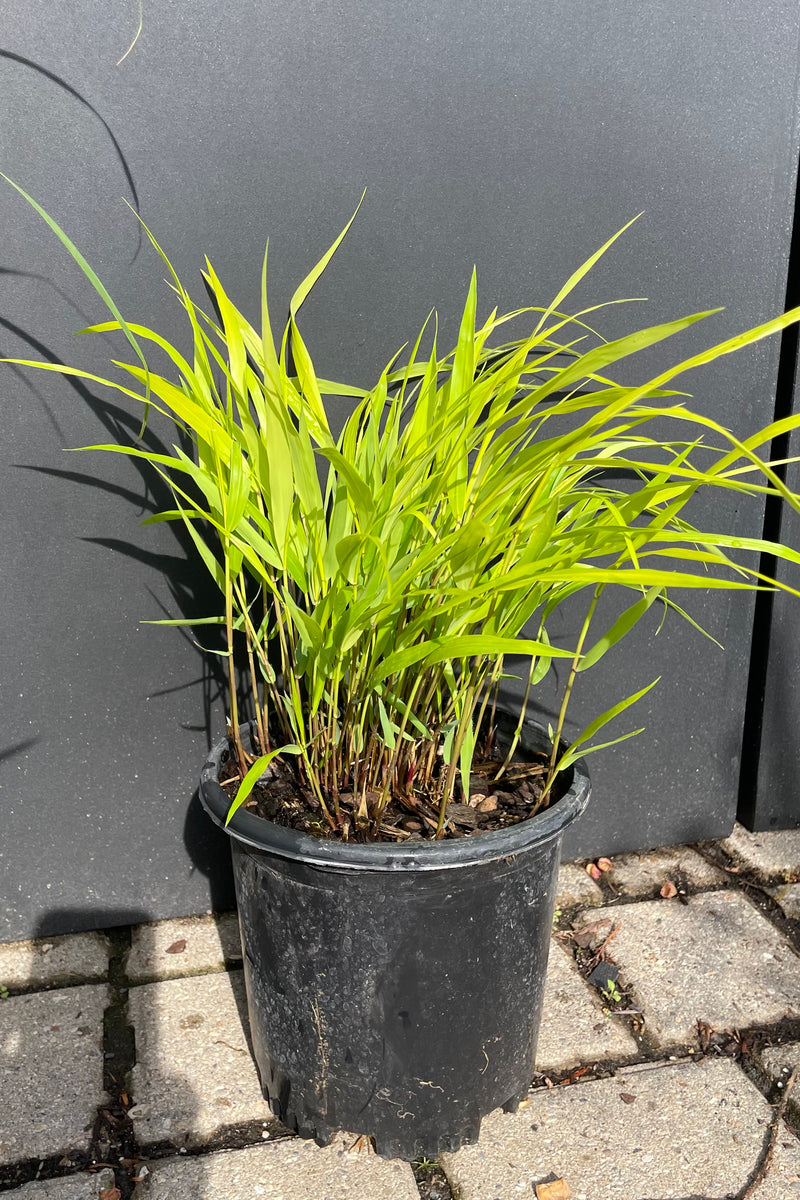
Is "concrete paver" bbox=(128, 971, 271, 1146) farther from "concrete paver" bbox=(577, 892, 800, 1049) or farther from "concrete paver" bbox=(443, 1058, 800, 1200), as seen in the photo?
"concrete paver" bbox=(577, 892, 800, 1049)

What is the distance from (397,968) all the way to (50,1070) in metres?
0.51

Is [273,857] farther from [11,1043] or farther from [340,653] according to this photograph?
[11,1043]

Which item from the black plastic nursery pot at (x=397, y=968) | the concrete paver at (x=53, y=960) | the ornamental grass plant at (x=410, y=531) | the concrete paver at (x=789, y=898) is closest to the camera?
the ornamental grass plant at (x=410, y=531)

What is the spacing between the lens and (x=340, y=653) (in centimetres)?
87

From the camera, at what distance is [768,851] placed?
5.14 ft

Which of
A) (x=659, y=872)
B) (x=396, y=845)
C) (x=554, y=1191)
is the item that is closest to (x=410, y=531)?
(x=396, y=845)

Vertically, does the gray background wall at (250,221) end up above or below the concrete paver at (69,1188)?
above

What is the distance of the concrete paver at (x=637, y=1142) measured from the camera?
38.1 inches

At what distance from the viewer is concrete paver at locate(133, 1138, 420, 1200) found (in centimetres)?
96

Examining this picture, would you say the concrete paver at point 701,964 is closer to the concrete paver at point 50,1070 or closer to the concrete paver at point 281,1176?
the concrete paver at point 281,1176

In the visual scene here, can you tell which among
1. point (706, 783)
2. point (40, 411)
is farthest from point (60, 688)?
point (706, 783)

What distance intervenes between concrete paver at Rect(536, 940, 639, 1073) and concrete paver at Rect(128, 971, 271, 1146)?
0.36 metres

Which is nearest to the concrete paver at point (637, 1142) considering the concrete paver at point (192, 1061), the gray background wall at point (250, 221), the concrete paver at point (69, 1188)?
the concrete paver at point (192, 1061)

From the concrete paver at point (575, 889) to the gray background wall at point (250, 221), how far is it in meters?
0.53
